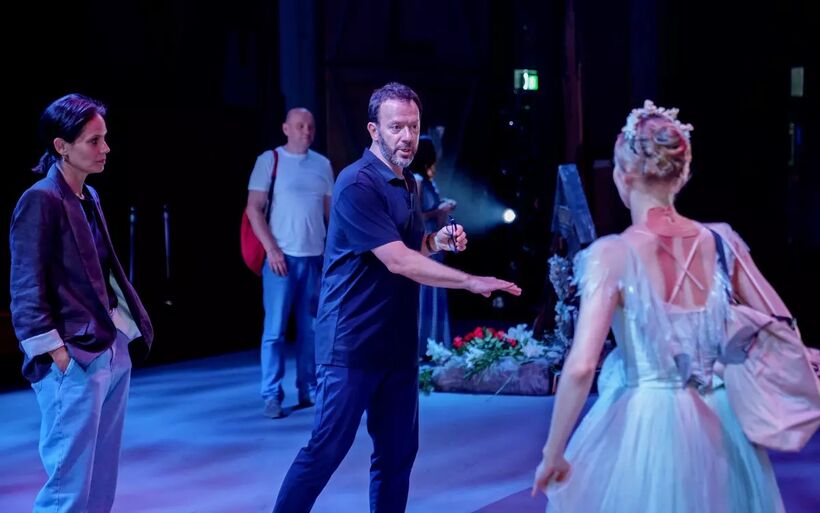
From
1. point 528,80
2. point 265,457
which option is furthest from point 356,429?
point 528,80

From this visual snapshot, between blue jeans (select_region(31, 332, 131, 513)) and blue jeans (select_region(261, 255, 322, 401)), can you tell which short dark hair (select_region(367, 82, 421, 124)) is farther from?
blue jeans (select_region(261, 255, 322, 401))

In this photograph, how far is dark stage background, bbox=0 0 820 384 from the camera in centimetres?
881

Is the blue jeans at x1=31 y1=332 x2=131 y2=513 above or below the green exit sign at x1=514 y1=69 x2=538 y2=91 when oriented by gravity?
below

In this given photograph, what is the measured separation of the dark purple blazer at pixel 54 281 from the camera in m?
3.49

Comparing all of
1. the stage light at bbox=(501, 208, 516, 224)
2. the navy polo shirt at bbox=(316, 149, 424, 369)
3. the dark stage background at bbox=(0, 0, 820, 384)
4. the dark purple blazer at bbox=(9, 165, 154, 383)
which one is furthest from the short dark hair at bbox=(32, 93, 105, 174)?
the stage light at bbox=(501, 208, 516, 224)

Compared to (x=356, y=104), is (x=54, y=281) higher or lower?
lower

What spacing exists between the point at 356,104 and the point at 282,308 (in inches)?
156

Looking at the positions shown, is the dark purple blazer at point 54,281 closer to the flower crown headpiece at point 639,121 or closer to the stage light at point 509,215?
the flower crown headpiece at point 639,121

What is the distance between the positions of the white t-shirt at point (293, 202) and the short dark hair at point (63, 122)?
9.75ft

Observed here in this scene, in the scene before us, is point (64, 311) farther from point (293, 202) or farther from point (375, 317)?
point (293, 202)

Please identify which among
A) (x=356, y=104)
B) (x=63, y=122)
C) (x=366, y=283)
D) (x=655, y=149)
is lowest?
(x=366, y=283)

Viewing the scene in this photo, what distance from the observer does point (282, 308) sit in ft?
22.0

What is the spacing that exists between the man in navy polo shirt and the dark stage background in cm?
488

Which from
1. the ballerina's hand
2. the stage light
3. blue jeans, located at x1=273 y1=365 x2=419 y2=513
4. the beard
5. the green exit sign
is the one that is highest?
the green exit sign
